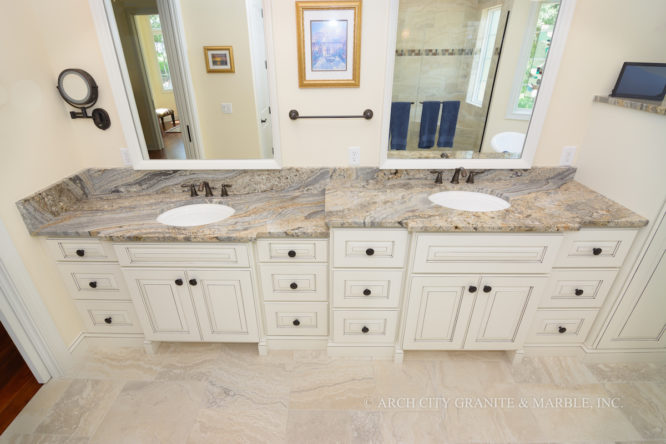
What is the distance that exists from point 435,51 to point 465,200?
2.57 ft

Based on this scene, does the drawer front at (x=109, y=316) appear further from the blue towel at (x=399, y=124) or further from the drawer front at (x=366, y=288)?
the blue towel at (x=399, y=124)

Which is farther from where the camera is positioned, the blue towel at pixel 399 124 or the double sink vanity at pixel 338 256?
the blue towel at pixel 399 124

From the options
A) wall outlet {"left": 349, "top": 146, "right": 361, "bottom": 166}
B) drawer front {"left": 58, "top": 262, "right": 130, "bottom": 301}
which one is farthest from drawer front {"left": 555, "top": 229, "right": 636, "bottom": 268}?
drawer front {"left": 58, "top": 262, "right": 130, "bottom": 301}

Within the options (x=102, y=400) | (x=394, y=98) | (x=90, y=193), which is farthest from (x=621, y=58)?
(x=102, y=400)

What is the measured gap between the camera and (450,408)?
1576mm

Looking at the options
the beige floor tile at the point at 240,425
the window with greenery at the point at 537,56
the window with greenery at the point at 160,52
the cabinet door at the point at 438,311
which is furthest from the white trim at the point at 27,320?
the window with greenery at the point at 537,56

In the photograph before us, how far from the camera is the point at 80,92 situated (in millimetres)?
1651

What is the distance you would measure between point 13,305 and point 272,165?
1.38 m

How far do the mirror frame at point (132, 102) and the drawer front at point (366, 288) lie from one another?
74 centimetres

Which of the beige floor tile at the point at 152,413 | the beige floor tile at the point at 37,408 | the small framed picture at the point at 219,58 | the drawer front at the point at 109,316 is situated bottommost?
the beige floor tile at the point at 152,413

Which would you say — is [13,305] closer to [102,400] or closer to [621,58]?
[102,400]

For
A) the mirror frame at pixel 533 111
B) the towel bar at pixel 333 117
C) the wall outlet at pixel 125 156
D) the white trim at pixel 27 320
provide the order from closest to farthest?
the white trim at pixel 27 320 → the mirror frame at pixel 533 111 → the towel bar at pixel 333 117 → the wall outlet at pixel 125 156

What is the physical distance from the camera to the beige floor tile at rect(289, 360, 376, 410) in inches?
62.9

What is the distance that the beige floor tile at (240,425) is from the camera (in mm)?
1452
